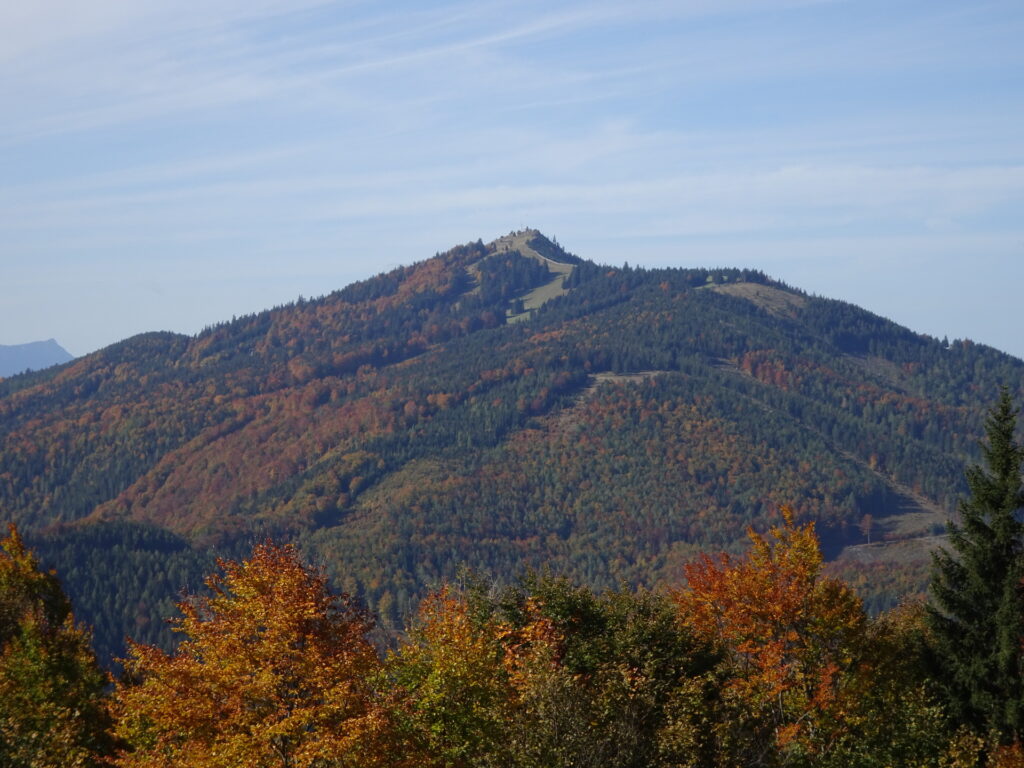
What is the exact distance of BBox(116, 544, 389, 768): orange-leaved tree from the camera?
34.8m

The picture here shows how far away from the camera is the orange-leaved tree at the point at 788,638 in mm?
46344

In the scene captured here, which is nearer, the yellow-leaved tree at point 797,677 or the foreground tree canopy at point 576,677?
the foreground tree canopy at point 576,677

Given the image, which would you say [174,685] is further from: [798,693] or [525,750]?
[798,693]

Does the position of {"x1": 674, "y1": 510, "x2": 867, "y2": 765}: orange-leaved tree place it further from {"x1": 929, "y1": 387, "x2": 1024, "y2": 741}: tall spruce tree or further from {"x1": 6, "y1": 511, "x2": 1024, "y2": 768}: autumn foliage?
{"x1": 929, "y1": 387, "x2": 1024, "y2": 741}: tall spruce tree

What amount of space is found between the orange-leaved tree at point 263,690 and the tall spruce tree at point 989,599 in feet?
90.2

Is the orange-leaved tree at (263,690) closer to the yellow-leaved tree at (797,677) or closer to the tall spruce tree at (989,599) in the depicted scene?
the yellow-leaved tree at (797,677)

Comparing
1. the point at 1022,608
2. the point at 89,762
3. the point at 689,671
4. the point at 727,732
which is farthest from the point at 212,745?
the point at 1022,608

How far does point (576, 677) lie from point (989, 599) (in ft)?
77.7

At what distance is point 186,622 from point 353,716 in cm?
883

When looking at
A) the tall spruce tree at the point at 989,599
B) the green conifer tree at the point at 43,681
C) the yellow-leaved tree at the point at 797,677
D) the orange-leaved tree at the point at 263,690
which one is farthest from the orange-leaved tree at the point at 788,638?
the green conifer tree at the point at 43,681

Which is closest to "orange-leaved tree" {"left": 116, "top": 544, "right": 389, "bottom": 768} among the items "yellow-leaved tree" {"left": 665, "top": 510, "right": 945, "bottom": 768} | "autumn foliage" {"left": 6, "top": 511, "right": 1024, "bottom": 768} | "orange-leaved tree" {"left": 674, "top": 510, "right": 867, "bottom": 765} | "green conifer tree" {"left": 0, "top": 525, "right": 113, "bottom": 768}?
"autumn foliage" {"left": 6, "top": 511, "right": 1024, "bottom": 768}

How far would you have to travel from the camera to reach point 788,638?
179ft

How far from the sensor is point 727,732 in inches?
1460

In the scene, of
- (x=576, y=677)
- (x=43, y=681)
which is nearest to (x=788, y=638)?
(x=576, y=677)
